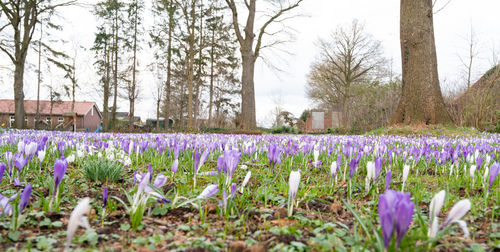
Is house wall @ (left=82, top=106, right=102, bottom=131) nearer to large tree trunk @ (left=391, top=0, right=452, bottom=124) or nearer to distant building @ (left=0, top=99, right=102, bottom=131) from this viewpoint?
distant building @ (left=0, top=99, right=102, bottom=131)

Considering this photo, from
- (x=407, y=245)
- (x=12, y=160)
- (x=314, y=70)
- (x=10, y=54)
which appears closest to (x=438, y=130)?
Answer: (x=407, y=245)

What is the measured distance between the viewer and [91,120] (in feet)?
175

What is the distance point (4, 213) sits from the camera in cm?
133

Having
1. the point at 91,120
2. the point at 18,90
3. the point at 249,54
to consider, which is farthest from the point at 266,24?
the point at 91,120

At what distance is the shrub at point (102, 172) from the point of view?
7.53ft

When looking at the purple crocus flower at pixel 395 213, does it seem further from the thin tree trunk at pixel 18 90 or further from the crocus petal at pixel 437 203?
the thin tree trunk at pixel 18 90

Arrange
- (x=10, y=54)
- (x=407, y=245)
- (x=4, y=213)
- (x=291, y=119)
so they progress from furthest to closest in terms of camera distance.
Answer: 1. (x=291, y=119)
2. (x=10, y=54)
3. (x=4, y=213)
4. (x=407, y=245)

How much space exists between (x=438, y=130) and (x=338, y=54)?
25.3 meters

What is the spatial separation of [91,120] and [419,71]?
54376 millimetres

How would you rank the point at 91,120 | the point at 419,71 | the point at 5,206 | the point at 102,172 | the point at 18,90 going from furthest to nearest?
the point at 91,120 < the point at 18,90 < the point at 419,71 < the point at 102,172 < the point at 5,206

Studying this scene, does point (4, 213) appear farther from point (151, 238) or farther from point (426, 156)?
point (426, 156)

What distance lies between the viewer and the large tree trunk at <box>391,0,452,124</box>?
1048cm

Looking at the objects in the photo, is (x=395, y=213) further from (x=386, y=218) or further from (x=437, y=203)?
(x=437, y=203)

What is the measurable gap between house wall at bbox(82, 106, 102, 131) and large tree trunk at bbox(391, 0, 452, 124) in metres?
48.6
